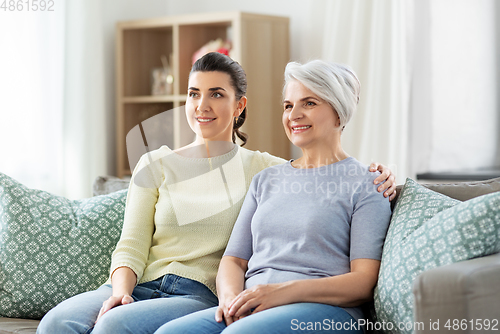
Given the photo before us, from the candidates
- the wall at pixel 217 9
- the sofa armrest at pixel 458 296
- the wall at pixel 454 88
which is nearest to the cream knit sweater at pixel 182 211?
the sofa armrest at pixel 458 296

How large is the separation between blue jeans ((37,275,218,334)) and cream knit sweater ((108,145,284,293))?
0.03 meters

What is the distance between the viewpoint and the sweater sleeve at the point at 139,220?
1565mm

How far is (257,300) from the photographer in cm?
130

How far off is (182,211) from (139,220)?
0.13 meters

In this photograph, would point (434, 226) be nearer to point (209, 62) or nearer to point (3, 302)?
point (209, 62)

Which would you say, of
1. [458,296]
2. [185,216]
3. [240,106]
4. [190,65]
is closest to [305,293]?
[458,296]

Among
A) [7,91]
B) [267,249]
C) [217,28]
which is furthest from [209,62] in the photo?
[217,28]

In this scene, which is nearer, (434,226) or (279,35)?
(434,226)

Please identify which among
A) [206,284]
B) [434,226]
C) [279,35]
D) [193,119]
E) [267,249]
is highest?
[279,35]

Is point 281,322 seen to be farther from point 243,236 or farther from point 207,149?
point 207,149

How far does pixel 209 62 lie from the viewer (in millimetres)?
1692

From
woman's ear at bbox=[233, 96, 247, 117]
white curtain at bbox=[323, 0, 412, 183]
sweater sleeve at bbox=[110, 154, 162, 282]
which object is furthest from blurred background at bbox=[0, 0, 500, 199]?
sweater sleeve at bbox=[110, 154, 162, 282]

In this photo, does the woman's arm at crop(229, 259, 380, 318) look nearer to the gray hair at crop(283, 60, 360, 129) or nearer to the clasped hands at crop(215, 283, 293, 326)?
the clasped hands at crop(215, 283, 293, 326)

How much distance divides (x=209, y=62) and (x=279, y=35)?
160 centimetres
